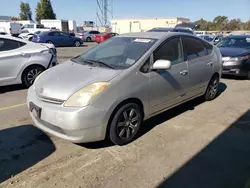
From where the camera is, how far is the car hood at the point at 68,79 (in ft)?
10.8

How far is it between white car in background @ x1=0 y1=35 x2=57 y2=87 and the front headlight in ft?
12.5

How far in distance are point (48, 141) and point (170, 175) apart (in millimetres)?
1854

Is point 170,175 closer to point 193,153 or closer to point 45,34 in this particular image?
point 193,153

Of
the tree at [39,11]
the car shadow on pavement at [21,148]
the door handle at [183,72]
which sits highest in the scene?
the tree at [39,11]

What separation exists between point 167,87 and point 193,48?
4.14 ft

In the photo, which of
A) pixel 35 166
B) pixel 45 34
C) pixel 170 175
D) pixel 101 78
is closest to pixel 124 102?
pixel 101 78

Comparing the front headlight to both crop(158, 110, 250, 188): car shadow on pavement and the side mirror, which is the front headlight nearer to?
the side mirror

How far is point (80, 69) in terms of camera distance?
152 inches

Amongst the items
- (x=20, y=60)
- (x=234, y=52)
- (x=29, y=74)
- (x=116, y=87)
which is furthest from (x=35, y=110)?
(x=234, y=52)

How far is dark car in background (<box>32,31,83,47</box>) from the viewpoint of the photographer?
22297 mm

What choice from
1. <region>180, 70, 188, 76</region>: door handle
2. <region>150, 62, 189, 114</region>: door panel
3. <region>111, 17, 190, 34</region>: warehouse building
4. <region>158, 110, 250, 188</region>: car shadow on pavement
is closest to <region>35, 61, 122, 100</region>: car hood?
<region>150, 62, 189, 114</region>: door panel

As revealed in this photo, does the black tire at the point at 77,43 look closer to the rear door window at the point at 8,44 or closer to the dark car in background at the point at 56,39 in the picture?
the dark car in background at the point at 56,39

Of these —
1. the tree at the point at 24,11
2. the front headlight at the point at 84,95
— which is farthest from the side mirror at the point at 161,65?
the tree at the point at 24,11

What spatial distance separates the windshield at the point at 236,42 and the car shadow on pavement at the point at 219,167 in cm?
613
